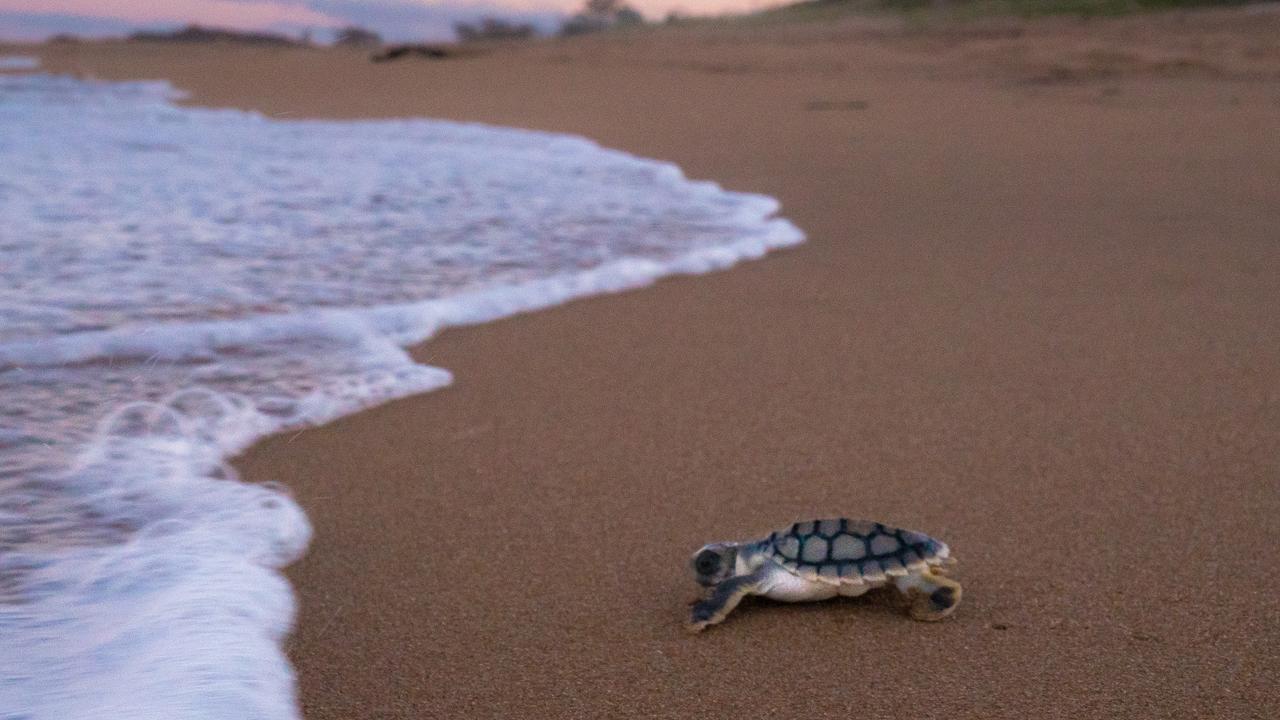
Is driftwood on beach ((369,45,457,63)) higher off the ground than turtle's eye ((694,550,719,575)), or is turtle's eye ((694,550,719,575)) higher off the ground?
driftwood on beach ((369,45,457,63))

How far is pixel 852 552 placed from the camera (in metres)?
2.08

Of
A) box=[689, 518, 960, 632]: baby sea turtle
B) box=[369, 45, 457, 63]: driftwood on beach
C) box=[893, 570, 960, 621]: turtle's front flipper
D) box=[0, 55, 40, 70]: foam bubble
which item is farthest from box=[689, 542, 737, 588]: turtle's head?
box=[0, 55, 40, 70]: foam bubble

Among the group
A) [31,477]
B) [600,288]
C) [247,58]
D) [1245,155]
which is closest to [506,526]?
[31,477]

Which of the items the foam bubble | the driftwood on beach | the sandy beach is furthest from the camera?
the foam bubble

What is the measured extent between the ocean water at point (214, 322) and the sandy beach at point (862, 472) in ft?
0.51

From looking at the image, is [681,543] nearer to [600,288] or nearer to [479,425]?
[479,425]

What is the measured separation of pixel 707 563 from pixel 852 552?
0.85ft

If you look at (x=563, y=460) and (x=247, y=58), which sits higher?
(x=247, y=58)

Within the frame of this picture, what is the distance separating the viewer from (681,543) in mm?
2393

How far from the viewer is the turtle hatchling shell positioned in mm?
2062

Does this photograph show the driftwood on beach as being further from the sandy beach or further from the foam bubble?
the sandy beach

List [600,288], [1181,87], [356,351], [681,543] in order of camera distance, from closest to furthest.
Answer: [681,543] < [356,351] < [600,288] < [1181,87]

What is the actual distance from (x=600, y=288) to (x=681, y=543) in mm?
2135

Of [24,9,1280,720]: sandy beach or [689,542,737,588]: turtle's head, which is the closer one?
[24,9,1280,720]: sandy beach
